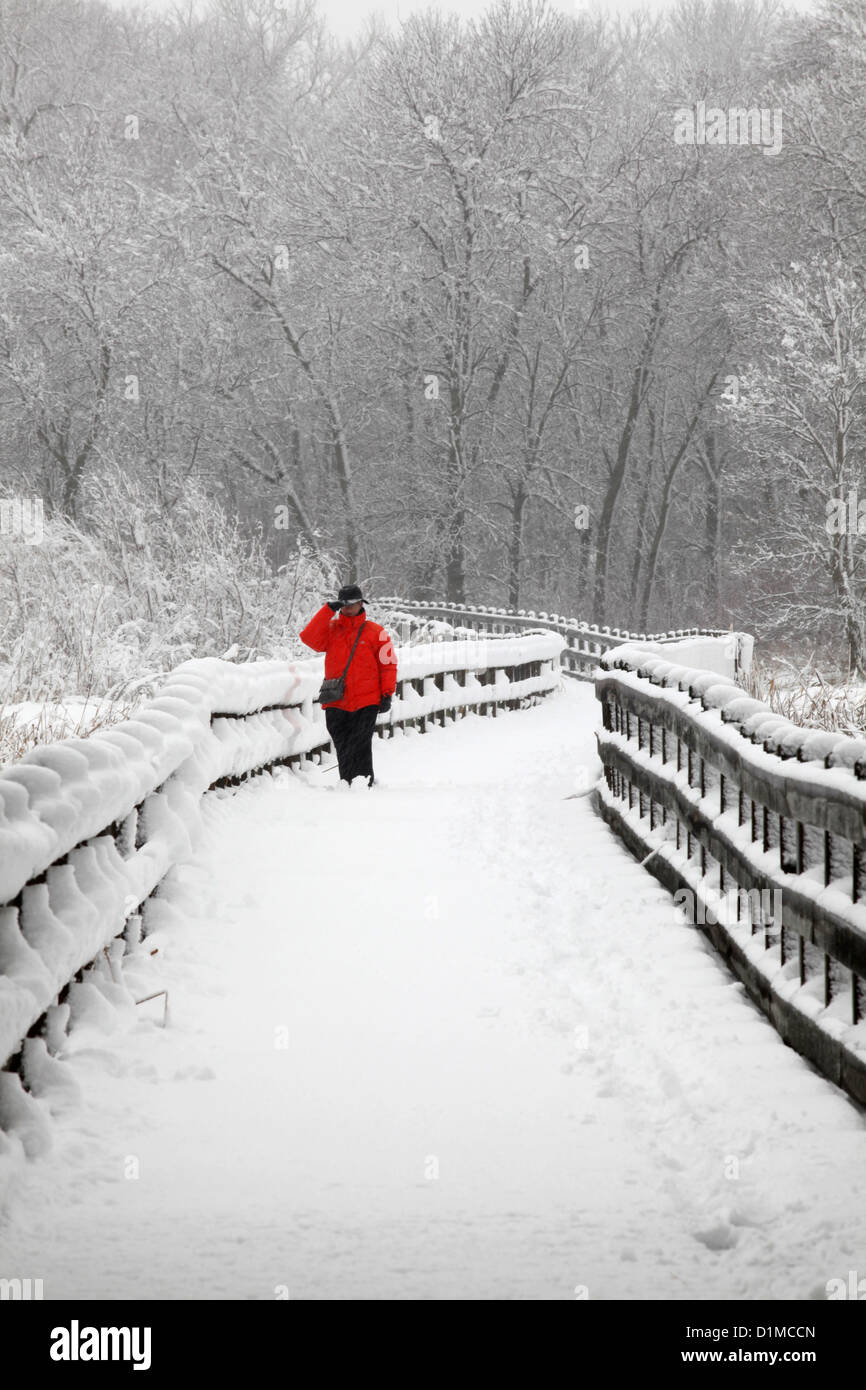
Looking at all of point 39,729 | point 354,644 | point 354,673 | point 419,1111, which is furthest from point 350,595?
point 419,1111

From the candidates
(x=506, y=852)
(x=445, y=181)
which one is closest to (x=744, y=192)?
(x=445, y=181)

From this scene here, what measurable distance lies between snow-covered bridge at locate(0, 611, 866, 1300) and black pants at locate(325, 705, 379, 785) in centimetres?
367

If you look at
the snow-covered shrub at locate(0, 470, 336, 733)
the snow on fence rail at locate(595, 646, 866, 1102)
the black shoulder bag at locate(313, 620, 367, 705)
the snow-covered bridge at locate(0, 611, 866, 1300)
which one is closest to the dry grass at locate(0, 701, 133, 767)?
the black shoulder bag at locate(313, 620, 367, 705)

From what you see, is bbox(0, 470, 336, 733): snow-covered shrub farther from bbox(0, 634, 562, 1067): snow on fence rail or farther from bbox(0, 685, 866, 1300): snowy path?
bbox(0, 685, 866, 1300): snowy path

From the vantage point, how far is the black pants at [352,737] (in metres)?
11.3

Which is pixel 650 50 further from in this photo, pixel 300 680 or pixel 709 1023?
pixel 709 1023

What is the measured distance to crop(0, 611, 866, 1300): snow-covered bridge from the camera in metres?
3.48

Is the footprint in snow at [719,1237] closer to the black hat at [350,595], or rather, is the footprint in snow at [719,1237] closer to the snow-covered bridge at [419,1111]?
the snow-covered bridge at [419,1111]

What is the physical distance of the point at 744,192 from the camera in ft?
120

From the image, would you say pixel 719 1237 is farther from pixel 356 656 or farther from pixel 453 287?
Answer: pixel 453 287

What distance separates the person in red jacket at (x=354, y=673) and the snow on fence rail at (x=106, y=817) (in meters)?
0.57

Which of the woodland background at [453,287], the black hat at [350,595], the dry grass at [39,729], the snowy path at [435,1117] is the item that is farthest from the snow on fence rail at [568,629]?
the snowy path at [435,1117]

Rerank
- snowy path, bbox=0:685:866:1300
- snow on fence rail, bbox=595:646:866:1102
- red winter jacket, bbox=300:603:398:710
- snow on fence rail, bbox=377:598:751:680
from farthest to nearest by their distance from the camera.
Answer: snow on fence rail, bbox=377:598:751:680, red winter jacket, bbox=300:603:398:710, snow on fence rail, bbox=595:646:866:1102, snowy path, bbox=0:685:866:1300
